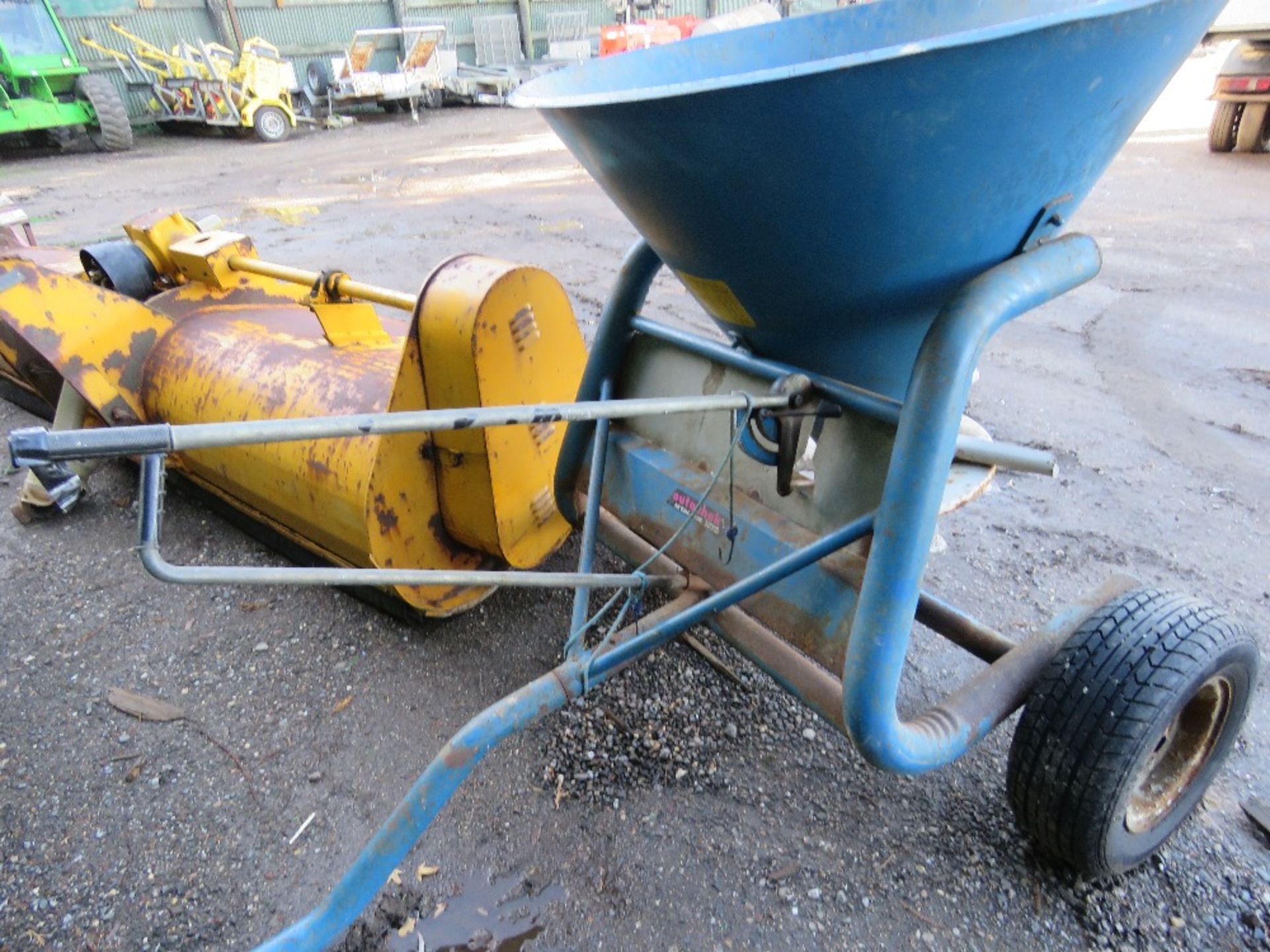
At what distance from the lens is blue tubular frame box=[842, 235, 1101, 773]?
1344 mm

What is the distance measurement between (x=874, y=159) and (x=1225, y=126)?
10.5m

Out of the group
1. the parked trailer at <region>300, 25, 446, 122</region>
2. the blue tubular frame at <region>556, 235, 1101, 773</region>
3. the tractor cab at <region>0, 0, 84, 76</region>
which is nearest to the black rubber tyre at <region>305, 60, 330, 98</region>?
the parked trailer at <region>300, 25, 446, 122</region>

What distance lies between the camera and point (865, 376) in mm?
1715

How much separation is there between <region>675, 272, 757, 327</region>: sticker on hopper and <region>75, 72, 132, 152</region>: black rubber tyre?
48.4 feet

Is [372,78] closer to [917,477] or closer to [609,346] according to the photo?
[609,346]

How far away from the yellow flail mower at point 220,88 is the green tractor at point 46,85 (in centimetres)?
96

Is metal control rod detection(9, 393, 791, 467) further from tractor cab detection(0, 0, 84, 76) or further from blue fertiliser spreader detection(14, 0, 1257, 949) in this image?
tractor cab detection(0, 0, 84, 76)

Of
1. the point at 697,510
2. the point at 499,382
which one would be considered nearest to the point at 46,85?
the point at 499,382

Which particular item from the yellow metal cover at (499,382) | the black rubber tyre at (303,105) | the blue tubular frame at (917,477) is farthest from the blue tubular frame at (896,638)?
the black rubber tyre at (303,105)

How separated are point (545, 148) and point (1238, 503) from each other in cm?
1088

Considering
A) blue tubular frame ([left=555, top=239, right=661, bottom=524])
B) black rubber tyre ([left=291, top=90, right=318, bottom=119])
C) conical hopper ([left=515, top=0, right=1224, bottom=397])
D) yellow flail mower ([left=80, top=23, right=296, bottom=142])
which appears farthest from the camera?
black rubber tyre ([left=291, top=90, right=318, bottom=119])

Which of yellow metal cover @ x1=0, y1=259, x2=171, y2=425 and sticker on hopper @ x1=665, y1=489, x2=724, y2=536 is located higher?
yellow metal cover @ x1=0, y1=259, x2=171, y2=425

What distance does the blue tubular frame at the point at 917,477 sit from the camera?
134cm

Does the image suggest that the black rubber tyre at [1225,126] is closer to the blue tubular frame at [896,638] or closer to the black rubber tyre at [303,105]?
the blue tubular frame at [896,638]
